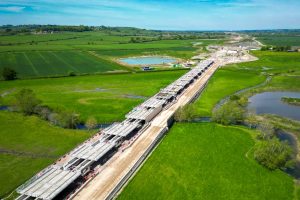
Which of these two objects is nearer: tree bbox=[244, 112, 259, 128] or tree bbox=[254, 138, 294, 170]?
tree bbox=[254, 138, 294, 170]

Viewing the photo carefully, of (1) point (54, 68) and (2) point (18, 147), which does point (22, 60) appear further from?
(2) point (18, 147)

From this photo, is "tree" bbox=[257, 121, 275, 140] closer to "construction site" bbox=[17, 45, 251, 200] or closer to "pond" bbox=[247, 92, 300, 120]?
"pond" bbox=[247, 92, 300, 120]

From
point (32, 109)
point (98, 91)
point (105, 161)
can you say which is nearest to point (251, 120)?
point (105, 161)

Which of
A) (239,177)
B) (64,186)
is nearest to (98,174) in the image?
(64,186)

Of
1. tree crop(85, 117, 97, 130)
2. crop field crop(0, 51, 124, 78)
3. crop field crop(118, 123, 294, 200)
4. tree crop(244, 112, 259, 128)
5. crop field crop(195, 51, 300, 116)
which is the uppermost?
crop field crop(0, 51, 124, 78)

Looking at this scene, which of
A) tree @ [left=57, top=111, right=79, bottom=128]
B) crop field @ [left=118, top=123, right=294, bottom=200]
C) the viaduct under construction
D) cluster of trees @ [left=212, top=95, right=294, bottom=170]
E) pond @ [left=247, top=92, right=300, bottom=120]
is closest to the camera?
the viaduct under construction

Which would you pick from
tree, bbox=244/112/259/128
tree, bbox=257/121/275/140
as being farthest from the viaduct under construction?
tree, bbox=257/121/275/140
